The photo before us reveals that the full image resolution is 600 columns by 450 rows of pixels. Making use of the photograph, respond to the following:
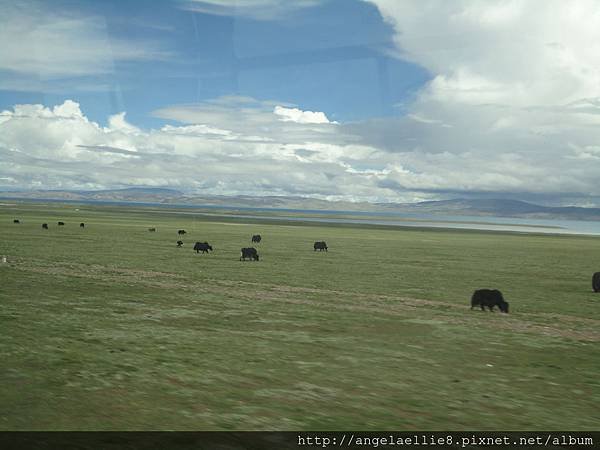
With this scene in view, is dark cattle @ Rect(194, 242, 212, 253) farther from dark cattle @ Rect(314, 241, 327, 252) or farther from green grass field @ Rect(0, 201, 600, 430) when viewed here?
green grass field @ Rect(0, 201, 600, 430)

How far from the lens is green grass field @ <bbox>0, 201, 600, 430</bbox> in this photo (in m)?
8.45

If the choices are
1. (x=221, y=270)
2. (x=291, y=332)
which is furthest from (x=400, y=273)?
(x=291, y=332)

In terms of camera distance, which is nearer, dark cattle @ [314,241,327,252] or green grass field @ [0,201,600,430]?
green grass field @ [0,201,600,430]

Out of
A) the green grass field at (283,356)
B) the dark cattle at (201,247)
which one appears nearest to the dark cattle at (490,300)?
the green grass field at (283,356)

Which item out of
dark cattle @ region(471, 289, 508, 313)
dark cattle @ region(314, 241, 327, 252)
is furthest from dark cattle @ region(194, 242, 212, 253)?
dark cattle @ region(471, 289, 508, 313)

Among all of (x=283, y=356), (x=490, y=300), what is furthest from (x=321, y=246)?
(x=283, y=356)

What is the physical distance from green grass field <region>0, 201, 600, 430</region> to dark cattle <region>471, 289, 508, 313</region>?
542 millimetres

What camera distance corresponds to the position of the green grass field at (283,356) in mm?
8445

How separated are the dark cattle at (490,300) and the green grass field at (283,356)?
542 mm

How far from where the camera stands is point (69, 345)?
40.2 ft

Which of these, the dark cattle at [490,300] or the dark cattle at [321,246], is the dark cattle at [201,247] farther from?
the dark cattle at [490,300]

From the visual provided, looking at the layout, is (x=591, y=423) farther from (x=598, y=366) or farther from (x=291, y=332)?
(x=291, y=332)
